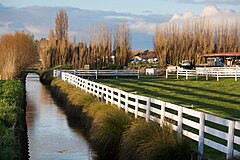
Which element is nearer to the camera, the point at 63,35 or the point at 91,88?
the point at 91,88

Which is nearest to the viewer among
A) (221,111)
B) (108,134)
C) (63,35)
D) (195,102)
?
(108,134)

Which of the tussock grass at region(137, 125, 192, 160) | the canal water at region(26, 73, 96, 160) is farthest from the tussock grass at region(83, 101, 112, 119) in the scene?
the tussock grass at region(137, 125, 192, 160)

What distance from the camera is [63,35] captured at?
95.7 metres

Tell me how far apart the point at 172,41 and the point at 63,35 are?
2795 centimetres

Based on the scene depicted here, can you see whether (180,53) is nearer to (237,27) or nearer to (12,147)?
(237,27)

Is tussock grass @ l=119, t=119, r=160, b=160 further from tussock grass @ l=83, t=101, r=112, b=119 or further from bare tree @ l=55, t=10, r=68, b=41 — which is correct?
bare tree @ l=55, t=10, r=68, b=41

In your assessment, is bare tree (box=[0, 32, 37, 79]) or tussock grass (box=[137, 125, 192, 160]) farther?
bare tree (box=[0, 32, 37, 79])

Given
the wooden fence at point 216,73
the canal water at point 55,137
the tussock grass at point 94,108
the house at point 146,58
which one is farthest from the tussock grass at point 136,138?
the house at point 146,58

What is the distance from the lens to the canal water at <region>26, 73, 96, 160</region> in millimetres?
14688

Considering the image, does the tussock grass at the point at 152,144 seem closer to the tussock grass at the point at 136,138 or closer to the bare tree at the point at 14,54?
the tussock grass at the point at 136,138

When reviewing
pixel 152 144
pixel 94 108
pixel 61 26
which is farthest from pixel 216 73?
pixel 61 26

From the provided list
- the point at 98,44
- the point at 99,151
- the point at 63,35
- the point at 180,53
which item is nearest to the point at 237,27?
the point at 180,53

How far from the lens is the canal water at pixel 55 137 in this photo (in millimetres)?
14688

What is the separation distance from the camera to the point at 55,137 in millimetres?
18344
